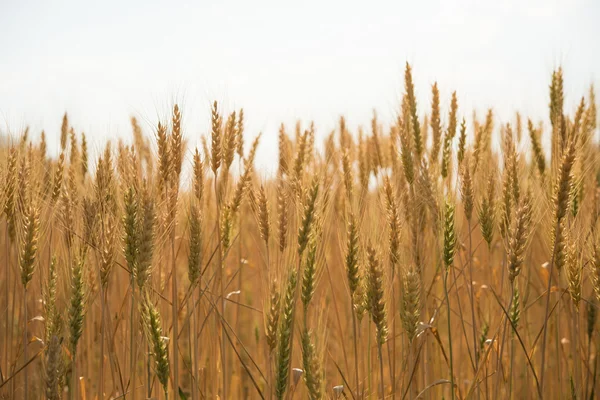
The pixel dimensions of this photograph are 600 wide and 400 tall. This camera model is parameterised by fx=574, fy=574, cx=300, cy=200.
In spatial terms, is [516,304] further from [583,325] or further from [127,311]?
[127,311]

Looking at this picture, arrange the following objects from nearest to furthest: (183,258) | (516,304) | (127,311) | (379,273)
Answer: (379,273) → (516,304) → (127,311) → (183,258)

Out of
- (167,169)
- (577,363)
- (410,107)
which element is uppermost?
(410,107)

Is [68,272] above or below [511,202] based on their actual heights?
below

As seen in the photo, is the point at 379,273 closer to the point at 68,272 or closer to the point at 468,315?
the point at 68,272

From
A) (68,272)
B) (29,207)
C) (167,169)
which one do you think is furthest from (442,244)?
(29,207)

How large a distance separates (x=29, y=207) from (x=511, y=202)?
1.84m

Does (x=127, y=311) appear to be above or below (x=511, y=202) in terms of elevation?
below

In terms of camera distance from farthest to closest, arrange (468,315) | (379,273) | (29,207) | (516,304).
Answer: (468,315) < (516,304) < (29,207) < (379,273)

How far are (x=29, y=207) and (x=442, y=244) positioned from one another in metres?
1.50

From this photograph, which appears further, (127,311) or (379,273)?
(127,311)

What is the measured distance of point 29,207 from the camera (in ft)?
6.70

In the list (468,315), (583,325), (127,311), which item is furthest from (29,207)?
(583,325)

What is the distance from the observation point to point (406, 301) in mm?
1922

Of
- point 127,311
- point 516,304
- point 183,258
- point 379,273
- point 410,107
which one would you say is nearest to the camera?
point 379,273
